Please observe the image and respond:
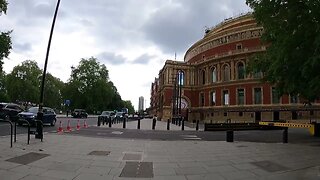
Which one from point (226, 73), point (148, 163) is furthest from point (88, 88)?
point (148, 163)

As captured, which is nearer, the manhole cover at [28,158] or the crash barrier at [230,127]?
the manhole cover at [28,158]

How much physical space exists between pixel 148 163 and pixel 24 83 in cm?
10049

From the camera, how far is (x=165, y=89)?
280 ft

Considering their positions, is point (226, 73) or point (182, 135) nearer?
point (182, 135)

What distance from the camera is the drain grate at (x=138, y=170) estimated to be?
8953 millimetres

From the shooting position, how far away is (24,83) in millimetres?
102250

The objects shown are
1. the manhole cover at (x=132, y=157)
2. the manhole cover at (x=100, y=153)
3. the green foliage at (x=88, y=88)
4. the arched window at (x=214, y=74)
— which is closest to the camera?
the manhole cover at (x=132, y=157)

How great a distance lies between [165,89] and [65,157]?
74.5 metres

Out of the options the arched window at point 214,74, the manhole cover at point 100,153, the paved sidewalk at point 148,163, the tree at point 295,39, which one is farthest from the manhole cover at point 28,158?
the arched window at point 214,74

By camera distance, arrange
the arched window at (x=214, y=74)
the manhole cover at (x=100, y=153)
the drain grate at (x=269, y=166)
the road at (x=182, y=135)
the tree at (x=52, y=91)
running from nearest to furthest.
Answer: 1. the drain grate at (x=269, y=166)
2. the manhole cover at (x=100, y=153)
3. the road at (x=182, y=135)
4. the arched window at (x=214, y=74)
5. the tree at (x=52, y=91)

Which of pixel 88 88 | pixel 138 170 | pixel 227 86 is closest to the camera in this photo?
pixel 138 170

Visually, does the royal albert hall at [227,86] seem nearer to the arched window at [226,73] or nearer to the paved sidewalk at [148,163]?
the arched window at [226,73]

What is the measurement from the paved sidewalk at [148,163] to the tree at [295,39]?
12.1 feet

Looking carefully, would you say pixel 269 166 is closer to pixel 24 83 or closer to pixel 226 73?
pixel 226 73
